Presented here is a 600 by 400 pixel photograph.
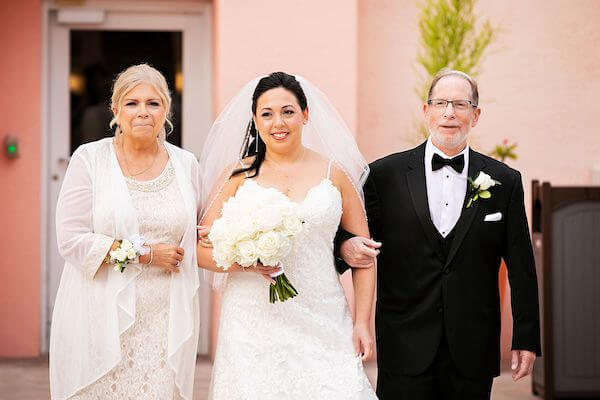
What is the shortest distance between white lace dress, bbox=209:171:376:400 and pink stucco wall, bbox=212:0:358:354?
341cm

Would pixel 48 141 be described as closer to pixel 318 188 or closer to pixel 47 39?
pixel 47 39

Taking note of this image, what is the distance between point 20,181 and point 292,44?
2425 millimetres

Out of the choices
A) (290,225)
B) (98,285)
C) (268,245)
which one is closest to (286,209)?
(290,225)

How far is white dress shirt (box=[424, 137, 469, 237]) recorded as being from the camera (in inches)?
168

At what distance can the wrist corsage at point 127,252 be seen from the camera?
425 cm

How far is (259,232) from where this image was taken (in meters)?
3.96

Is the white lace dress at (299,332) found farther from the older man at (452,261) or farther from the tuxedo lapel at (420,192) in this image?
the tuxedo lapel at (420,192)

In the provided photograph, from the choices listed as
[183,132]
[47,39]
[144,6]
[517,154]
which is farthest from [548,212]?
[47,39]

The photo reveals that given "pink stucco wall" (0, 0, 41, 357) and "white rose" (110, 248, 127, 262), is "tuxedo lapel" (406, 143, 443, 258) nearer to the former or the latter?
"white rose" (110, 248, 127, 262)

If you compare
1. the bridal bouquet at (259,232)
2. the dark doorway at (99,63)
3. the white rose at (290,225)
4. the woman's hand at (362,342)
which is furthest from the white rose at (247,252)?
the dark doorway at (99,63)

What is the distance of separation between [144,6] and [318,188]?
14.6 feet

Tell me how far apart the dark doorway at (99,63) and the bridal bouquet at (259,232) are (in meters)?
4.38

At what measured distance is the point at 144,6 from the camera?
8219 millimetres

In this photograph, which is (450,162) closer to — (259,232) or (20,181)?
(259,232)
